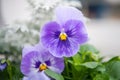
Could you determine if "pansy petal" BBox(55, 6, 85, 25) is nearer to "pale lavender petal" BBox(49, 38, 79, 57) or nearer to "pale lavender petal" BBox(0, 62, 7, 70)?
"pale lavender petal" BBox(49, 38, 79, 57)

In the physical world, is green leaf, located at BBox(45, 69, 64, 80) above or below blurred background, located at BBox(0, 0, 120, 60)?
below

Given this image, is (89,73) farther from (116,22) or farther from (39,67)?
(116,22)

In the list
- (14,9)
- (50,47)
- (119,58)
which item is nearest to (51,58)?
(50,47)

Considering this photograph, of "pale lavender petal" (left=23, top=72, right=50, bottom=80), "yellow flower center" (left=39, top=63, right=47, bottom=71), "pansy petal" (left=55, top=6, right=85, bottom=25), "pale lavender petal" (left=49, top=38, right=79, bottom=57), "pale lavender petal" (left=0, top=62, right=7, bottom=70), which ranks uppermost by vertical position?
"pansy petal" (left=55, top=6, right=85, bottom=25)

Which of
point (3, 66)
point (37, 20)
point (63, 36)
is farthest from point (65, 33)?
point (37, 20)

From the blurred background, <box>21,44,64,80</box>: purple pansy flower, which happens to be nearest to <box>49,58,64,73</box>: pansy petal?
<box>21,44,64,80</box>: purple pansy flower

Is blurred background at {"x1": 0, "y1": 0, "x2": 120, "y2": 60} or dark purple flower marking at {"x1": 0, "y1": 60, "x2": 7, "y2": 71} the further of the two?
blurred background at {"x1": 0, "y1": 0, "x2": 120, "y2": 60}

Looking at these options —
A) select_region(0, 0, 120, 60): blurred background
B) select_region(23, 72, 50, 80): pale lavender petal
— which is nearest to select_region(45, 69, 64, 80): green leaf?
select_region(23, 72, 50, 80): pale lavender petal
